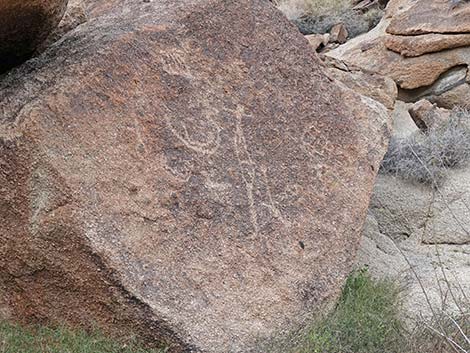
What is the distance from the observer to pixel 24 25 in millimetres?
3682

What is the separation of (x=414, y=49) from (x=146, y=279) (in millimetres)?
A: 5613

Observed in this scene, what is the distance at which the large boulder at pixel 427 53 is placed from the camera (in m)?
8.13

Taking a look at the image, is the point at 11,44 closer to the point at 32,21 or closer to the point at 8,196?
the point at 32,21

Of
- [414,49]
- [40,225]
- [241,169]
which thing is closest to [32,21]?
[40,225]

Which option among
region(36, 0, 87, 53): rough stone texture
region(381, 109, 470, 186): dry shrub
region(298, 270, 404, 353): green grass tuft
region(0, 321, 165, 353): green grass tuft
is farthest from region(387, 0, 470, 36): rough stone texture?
region(0, 321, 165, 353): green grass tuft

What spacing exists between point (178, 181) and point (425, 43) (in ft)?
17.0

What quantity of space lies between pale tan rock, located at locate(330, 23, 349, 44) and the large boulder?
5.67 ft

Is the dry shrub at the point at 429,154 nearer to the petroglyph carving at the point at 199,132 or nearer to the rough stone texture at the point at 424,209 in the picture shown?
the rough stone texture at the point at 424,209

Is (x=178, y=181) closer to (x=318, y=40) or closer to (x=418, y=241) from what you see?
→ (x=418, y=241)

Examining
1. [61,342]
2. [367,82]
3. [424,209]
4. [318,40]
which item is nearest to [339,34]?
[318,40]

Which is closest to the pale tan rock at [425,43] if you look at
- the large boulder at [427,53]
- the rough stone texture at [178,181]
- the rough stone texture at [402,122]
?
the large boulder at [427,53]

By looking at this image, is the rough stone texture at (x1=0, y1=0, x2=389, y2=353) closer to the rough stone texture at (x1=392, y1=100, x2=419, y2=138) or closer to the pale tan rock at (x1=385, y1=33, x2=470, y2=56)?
the rough stone texture at (x1=392, y1=100, x2=419, y2=138)

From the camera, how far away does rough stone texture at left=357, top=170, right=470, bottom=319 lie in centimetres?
453

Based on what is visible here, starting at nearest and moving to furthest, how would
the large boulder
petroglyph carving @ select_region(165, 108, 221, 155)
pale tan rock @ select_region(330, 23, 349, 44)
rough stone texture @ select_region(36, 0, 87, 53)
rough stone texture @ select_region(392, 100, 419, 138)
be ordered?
petroglyph carving @ select_region(165, 108, 221, 155) < rough stone texture @ select_region(36, 0, 87, 53) < rough stone texture @ select_region(392, 100, 419, 138) < the large boulder < pale tan rock @ select_region(330, 23, 349, 44)
